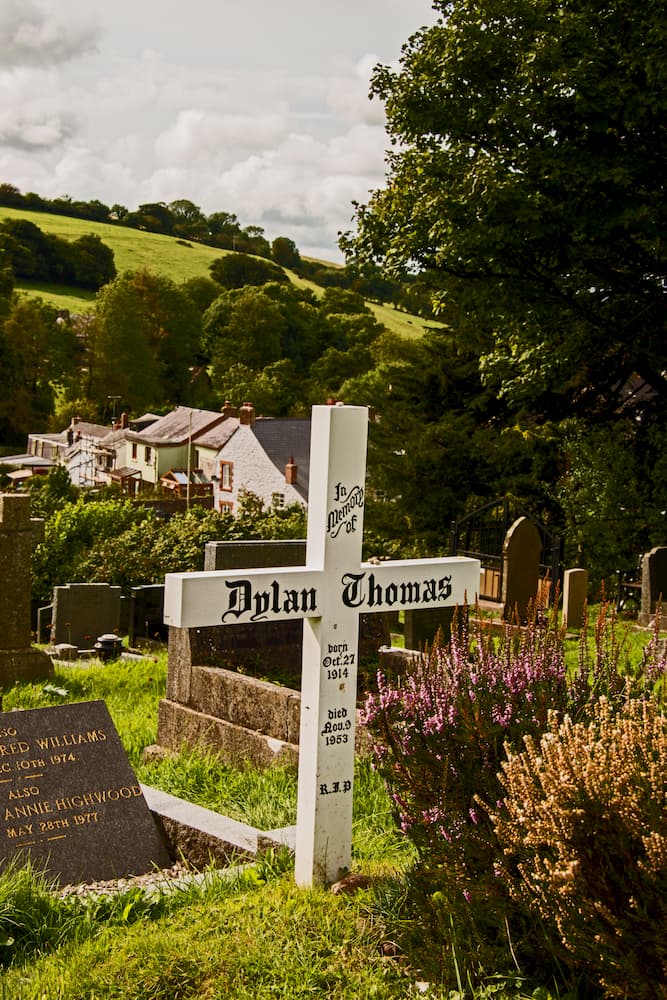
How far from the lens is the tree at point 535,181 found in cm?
1717

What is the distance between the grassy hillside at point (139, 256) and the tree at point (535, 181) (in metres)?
92.6

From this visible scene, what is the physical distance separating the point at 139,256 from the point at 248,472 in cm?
8255

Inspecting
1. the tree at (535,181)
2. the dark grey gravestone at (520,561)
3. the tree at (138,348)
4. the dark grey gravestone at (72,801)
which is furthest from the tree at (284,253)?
the dark grey gravestone at (72,801)

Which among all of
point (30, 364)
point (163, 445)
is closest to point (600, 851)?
point (163, 445)

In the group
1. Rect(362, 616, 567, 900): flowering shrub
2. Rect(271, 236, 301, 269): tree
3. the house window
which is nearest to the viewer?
Rect(362, 616, 567, 900): flowering shrub

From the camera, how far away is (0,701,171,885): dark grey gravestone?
553 cm

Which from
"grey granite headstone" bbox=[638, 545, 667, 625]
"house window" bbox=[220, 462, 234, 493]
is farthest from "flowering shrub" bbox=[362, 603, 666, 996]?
"house window" bbox=[220, 462, 234, 493]

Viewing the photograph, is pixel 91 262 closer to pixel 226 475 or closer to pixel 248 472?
pixel 226 475

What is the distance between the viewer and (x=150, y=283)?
96.8 metres

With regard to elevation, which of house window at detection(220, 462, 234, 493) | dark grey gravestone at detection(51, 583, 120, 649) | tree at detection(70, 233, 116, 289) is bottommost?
dark grey gravestone at detection(51, 583, 120, 649)

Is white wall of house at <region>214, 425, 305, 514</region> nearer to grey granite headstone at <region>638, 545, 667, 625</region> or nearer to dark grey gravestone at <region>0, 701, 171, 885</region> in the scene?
grey granite headstone at <region>638, 545, 667, 625</region>

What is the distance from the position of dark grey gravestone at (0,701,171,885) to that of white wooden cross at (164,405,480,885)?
1406 millimetres

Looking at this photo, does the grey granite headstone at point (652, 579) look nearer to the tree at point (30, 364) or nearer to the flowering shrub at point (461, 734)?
the flowering shrub at point (461, 734)

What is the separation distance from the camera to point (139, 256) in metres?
130
